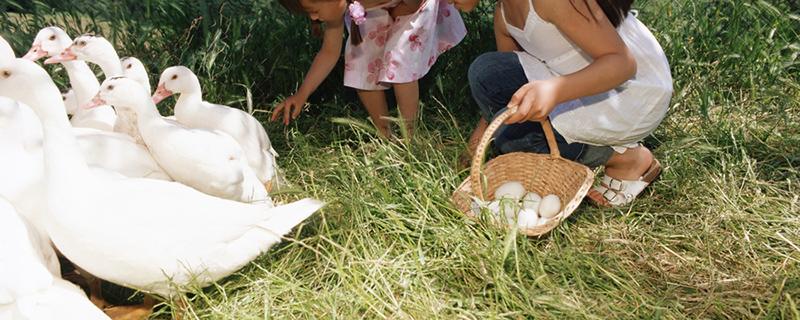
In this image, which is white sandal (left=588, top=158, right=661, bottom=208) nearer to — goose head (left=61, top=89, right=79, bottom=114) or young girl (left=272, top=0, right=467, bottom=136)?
young girl (left=272, top=0, right=467, bottom=136)

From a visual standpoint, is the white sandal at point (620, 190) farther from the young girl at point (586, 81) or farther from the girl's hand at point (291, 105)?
the girl's hand at point (291, 105)

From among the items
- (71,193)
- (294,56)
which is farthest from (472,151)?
(71,193)

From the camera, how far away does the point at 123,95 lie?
2785 millimetres

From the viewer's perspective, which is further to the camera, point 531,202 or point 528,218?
point 531,202

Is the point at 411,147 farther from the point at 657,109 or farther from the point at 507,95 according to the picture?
the point at 657,109

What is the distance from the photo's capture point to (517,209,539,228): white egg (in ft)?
8.64

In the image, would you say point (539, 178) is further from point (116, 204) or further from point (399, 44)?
point (116, 204)

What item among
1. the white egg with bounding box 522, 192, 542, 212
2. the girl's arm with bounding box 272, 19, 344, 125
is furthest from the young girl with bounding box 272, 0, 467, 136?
the white egg with bounding box 522, 192, 542, 212

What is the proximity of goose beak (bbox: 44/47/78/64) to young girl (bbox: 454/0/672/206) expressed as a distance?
152 centimetres

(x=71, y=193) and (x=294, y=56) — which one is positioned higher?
(x=71, y=193)

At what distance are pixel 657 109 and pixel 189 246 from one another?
1585mm

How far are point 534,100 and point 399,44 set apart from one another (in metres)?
1.22

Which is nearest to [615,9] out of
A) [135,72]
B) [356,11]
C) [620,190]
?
[620,190]

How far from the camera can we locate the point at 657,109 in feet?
9.25
